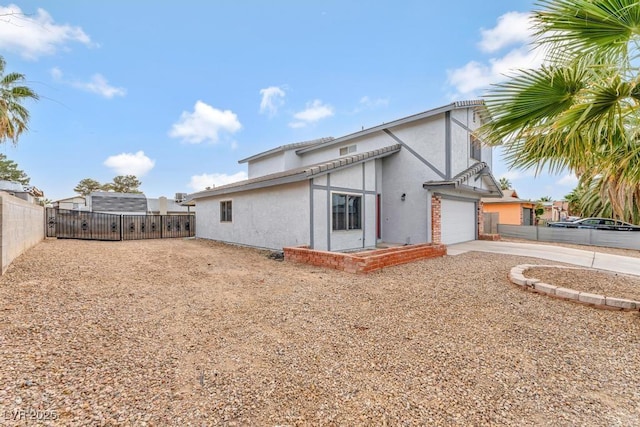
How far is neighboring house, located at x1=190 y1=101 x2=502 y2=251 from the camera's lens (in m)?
9.57

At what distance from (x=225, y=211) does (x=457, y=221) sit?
36.2ft

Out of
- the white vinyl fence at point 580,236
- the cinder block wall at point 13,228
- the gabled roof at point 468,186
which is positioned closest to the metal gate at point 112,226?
the cinder block wall at point 13,228

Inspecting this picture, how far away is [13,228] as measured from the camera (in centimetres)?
648

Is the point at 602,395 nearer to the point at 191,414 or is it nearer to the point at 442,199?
the point at 191,414

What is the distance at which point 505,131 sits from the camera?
4172 millimetres

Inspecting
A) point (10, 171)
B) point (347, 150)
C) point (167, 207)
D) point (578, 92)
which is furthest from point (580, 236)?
point (10, 171)

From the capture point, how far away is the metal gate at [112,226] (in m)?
14.2

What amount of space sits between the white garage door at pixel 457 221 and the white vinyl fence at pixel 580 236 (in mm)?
4446

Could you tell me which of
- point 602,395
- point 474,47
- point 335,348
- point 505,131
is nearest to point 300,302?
point 335,348

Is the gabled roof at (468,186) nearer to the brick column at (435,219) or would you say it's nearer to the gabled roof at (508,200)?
the brick column at (435,219)

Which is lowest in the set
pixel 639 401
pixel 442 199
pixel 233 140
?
pixel 639 401

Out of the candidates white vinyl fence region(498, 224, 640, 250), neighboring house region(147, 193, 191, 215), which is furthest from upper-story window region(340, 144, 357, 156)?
neighboring house region(147, 193, 191, 215)

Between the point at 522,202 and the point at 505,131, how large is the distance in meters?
21.1

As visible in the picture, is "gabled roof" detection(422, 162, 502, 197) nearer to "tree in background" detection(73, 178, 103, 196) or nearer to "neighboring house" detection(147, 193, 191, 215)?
"neighboring house" detection(147, 193, 191, 215)
